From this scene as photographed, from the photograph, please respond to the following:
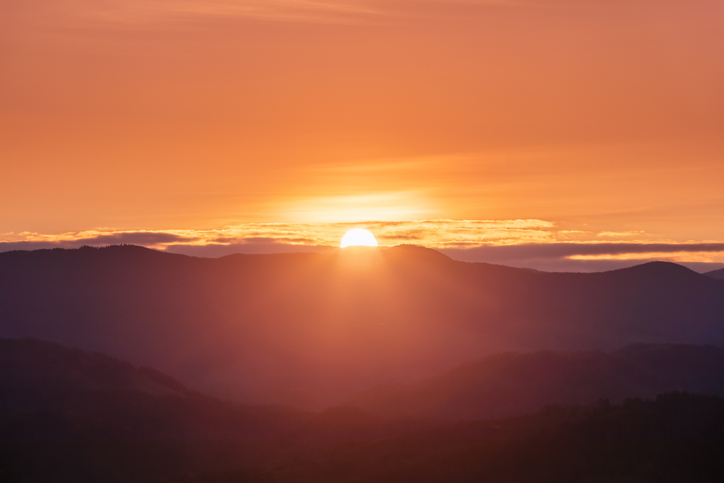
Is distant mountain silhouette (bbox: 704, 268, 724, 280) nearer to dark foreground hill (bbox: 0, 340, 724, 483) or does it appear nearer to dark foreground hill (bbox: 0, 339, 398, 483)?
dark foreground hill (bbox: 0, 340, 724, 483)

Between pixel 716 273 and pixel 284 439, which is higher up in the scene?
pixel 716 273

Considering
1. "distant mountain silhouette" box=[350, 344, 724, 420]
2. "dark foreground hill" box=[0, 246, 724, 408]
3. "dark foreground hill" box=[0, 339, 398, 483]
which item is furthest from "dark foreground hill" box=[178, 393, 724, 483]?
"dark foreground hill" box=[0, 246, 724, 408]

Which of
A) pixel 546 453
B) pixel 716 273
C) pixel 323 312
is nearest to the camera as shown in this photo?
pixel 546 453

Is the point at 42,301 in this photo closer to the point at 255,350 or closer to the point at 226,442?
the point at 255,350

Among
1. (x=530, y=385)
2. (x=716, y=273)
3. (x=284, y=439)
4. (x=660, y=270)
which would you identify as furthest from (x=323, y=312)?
(x=716, y=273)

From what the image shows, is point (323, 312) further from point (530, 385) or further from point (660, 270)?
point (660, 270)

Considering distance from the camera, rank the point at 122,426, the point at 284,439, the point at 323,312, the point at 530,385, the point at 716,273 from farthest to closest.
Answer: the point at 716,273 → the point at 323,312 → the point at 530,385 → the point at 122,426 → the point at 284,439
